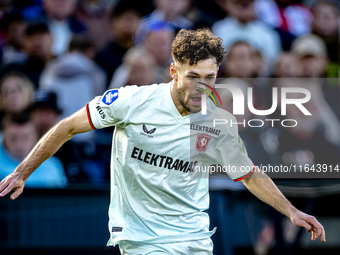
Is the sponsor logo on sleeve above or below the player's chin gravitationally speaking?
below

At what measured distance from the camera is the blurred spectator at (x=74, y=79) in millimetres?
6465

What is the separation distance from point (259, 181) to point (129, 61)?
343cm

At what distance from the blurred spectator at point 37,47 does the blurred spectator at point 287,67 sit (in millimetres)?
3541

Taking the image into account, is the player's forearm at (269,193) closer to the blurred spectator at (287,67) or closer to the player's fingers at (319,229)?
the player's fingers at (319,229)

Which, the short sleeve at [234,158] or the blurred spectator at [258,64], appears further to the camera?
the blurred spectator at [258,64]

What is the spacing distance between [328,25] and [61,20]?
4441 millimetres

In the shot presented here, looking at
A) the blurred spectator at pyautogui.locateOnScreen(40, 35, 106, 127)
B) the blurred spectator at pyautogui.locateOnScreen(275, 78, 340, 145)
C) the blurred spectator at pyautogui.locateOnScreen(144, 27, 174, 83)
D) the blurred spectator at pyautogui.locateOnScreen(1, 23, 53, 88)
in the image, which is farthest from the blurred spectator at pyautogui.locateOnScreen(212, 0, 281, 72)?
the blurred spectator at pyautogui.locateOnScreen(1, 23, 53, 88)

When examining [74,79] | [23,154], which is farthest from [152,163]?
[74,79]

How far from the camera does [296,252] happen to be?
545cm

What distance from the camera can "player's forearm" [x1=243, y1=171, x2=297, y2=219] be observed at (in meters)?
3.34

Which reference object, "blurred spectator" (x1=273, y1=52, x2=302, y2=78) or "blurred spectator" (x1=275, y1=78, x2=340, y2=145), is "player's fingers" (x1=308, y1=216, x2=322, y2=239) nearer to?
"blurred spectator" (x1=275, y1=78, x2=340, y2=145)

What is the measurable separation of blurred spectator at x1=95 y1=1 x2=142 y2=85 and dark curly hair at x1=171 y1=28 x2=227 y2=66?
3.49 meters

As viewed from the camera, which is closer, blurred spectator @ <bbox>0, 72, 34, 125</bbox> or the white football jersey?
the white football jersey

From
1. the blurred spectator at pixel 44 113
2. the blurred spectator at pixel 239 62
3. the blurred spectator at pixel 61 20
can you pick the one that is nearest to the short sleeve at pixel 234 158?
the blurred spectator at pixel 239 62
